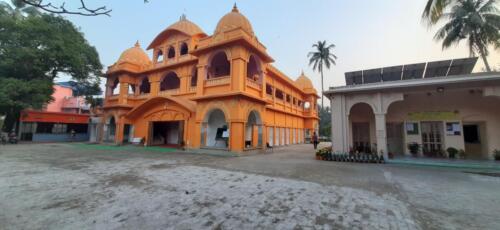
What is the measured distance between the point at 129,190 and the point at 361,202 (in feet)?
18.7

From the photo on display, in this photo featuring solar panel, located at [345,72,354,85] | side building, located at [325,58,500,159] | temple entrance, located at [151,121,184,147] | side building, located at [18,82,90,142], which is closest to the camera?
side building, located at [325,58,500,159]

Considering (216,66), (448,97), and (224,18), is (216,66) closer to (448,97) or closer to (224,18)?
(224,18)

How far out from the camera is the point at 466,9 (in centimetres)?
1446

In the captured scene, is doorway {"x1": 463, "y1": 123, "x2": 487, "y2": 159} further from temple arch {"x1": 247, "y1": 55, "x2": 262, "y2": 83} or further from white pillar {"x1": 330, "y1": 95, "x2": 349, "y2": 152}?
temple arch {"x1": 247, "y1": 55, "x2": 262, "y2": 83}

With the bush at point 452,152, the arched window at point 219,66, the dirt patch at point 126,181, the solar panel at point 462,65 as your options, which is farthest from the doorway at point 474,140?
the arched window at point 219,66

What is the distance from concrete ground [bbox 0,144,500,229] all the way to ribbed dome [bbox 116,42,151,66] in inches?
650

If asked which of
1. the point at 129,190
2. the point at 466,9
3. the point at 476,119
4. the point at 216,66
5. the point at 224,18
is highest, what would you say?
the point at 466,9

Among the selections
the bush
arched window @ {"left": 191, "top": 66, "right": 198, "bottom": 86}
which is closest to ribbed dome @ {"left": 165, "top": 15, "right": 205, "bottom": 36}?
arched window @ {"left": 191, "top": 66, "right": 198, "bottom": 86}

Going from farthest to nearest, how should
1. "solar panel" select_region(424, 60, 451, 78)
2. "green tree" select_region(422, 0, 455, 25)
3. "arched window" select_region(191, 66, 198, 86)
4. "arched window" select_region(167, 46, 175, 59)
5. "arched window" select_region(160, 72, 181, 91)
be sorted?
"arched window" select_region(160, 72, 181, 91) < "arched window" select_region(167, 46, 175, 59) < "arched window" select_region(191, 66, 198, 86) < "solar panel" select_region(424, 60, 451, 78) < "green tree" select_region(422, 0, 455, 25)

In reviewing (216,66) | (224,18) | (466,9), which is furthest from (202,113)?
(466,9)

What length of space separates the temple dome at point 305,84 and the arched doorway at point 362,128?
17721mm

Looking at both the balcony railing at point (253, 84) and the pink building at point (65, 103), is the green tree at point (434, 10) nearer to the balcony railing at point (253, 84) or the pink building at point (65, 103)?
the balcony railing at point (253, 84)

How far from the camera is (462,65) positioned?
33.3 ft

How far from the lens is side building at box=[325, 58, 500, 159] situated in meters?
9.68
